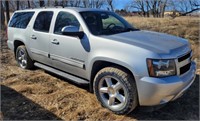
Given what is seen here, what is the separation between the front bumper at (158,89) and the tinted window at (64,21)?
76.6 inches

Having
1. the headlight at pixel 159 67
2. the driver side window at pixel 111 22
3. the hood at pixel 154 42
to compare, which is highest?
the driver side window at pixel 111 22

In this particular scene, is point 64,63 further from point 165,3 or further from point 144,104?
point 165,3

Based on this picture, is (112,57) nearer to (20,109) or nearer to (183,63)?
(183,63)

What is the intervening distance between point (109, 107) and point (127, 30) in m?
1.67

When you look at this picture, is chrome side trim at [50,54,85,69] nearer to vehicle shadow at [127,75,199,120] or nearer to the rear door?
the rear door

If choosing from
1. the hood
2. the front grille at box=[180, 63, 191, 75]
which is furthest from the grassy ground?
the hood

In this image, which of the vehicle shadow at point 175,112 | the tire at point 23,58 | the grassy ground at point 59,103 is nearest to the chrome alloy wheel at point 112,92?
the grassy ground at point 59,103

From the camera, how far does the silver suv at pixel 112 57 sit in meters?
3.46

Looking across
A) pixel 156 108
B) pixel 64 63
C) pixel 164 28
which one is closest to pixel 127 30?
pixel 64 63

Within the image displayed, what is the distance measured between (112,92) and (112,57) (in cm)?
60

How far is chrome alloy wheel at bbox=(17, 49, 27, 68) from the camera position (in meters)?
6.33

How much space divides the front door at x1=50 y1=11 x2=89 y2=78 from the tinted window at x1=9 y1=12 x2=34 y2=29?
4.56ft

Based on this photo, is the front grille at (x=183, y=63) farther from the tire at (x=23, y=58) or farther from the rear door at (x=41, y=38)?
the tire at (x=23, y=58)

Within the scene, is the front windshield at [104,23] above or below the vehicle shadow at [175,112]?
above
